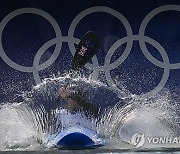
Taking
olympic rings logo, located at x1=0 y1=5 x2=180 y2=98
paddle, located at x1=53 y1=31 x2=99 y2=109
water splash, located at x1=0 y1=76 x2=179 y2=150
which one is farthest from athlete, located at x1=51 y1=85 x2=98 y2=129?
olympic rings logo, located at x1=0 y1=5 x2=180 y2=98

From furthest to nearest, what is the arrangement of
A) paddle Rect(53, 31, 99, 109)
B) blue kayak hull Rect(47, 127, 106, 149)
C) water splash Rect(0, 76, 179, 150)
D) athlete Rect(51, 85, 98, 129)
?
paddle Rect(53, 31, 99, 109) → water splash Rect(0, 76, 179, 150) → athlete Rect(51, 85, 98, 129) → blue kayak hull Rect(47, 127, 106, 149)

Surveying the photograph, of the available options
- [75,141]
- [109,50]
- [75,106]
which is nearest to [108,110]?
[75,106]

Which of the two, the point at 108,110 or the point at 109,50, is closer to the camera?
the point at 108,110

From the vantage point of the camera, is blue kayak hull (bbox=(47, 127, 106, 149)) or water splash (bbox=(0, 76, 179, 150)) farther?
water splash (bbox=(0, 76, 179, 150))

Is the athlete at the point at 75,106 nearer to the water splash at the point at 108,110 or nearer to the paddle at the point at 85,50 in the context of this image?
the water splash at the point at 108,110

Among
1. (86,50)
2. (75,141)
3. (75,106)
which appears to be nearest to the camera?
(75,141)

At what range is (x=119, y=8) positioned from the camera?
4.96 m

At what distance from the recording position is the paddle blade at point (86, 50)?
16.0 ft

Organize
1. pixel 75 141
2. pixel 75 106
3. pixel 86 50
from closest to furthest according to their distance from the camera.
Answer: pixel 75 141, pixel 75 106, pixel 86 50

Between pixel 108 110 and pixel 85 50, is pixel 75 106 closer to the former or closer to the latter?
pixel 108 110

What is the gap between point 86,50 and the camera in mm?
4910

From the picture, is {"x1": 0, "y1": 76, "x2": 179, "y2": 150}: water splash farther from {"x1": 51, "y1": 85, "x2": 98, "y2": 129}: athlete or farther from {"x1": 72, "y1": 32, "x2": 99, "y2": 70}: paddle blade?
{"x1": 72, "y1": 32, "x2": 99, "y2": 70}: paddle blade

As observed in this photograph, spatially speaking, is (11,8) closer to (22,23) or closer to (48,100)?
(22,23)

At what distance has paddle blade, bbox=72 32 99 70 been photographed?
4883 millimetres
